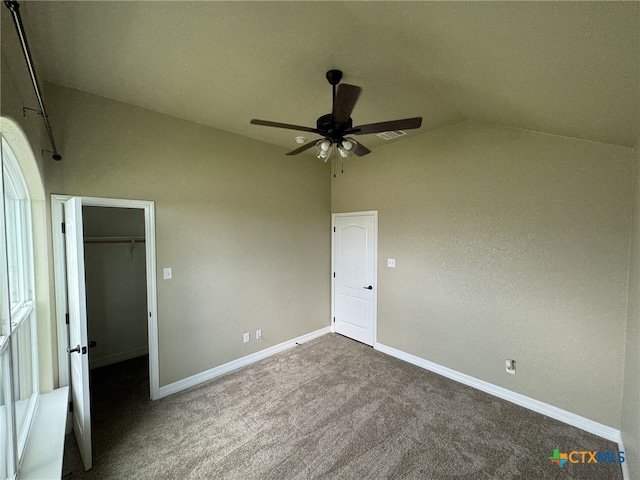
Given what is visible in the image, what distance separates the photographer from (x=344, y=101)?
1.56 m

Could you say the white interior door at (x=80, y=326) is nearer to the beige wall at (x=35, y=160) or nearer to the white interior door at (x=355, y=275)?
the beige wall at (x=35, y=160)

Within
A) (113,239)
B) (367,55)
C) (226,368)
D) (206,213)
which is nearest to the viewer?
A: (367,55)

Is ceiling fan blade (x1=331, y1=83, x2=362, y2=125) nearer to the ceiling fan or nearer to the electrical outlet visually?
the ceiling fan

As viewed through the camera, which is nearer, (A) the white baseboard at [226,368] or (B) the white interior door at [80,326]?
(B) the white interior door at [80,326]

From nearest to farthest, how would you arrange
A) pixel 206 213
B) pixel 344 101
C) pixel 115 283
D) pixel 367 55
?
pixel 344 101 < pixel 367 55 < pixel 206 213 < pixel 115 283

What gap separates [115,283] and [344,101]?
3.77 meters

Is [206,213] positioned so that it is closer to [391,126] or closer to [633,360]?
[391,126]

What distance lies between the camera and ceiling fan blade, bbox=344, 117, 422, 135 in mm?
1709

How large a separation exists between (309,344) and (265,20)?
12.5 feet

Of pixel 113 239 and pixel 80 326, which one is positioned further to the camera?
pixel 113 239

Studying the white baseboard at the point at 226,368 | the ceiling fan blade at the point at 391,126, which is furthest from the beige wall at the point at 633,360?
the white baseboard at the point at 226,368

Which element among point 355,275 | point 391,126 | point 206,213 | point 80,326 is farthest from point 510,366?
point 80,326

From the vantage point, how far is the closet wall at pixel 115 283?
3.30m

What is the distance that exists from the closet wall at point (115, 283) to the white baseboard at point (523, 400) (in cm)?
376
